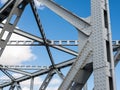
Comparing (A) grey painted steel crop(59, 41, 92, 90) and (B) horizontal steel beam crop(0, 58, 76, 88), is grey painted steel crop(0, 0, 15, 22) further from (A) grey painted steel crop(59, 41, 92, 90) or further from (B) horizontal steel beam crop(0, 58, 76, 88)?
(B) horizontal steel beam crop(0, 58, 76, 88)

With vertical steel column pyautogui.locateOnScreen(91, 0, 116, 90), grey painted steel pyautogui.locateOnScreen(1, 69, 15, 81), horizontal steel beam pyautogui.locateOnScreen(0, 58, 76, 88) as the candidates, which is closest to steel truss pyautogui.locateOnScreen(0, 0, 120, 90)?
vertical steel column pyautogui.locateOnScreen(91, 0, 116, 90)

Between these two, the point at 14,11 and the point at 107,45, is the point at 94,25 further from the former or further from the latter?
the point at 14,11

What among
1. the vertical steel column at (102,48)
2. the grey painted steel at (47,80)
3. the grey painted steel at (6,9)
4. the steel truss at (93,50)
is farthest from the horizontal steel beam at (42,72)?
the vertical steel column at (102,48)

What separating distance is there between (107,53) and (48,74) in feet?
61.6

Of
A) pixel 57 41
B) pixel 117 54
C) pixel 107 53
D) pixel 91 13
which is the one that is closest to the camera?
pixel 107 53

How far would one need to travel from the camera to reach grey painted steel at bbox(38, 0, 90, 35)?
38.3ft

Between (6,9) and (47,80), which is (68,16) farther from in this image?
(47,80)

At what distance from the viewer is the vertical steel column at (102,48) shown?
388 inches

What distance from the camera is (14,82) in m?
34.8

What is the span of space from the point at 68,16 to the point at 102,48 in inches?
114

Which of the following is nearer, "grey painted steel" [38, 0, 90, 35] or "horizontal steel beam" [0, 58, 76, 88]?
"grey painted steel" [38, 0, 90, 35]

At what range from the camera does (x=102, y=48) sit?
10.2m

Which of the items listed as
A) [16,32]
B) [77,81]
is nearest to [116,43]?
[16,32]

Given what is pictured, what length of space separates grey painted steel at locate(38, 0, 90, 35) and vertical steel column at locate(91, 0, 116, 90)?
70 cm
